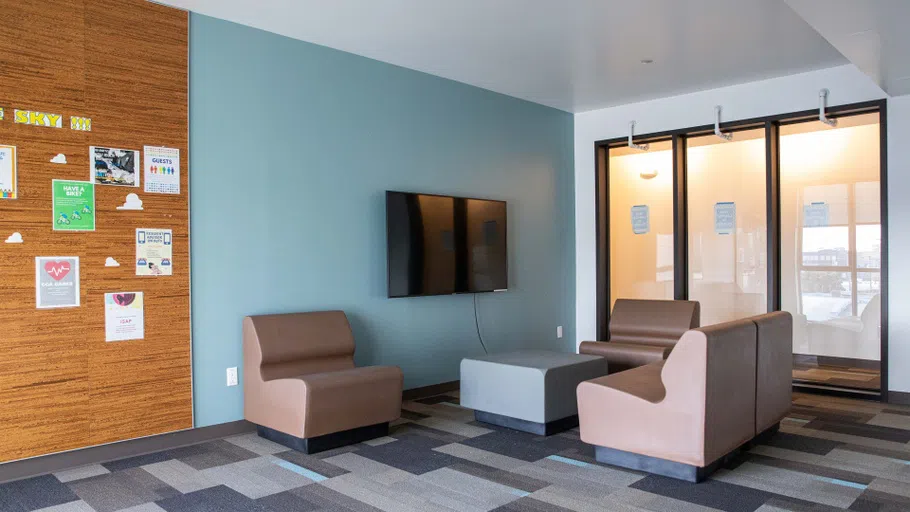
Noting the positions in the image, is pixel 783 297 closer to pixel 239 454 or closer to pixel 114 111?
pixel 239 454

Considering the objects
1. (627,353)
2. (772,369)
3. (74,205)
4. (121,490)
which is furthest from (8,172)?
(772,369)

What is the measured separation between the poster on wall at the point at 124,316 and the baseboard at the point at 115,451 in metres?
0.66

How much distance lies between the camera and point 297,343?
461cm

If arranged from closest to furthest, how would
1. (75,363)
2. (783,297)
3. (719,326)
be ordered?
1. (719,326)
2. (75,363)
3. (783,297)

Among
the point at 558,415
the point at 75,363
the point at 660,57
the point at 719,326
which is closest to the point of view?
the point at 719,326

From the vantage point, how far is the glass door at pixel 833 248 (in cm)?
577

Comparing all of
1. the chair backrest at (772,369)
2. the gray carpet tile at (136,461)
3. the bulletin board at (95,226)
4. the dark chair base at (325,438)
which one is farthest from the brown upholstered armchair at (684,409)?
the bulletin board at (95,226)

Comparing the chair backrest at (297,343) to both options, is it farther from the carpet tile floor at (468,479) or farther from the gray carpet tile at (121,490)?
the gray carpet tile at (121,490)

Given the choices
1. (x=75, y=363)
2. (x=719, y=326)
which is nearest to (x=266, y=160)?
(x=75, y=363)

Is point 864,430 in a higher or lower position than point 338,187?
lower

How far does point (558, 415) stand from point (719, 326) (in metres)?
1.40

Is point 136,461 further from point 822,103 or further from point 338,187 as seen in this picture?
point 822,103

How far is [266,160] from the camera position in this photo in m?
4.82

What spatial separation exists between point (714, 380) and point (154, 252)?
342cm
